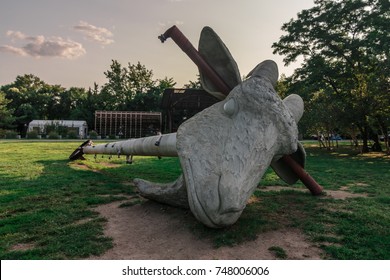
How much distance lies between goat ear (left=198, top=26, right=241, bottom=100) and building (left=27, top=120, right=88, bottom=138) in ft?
183

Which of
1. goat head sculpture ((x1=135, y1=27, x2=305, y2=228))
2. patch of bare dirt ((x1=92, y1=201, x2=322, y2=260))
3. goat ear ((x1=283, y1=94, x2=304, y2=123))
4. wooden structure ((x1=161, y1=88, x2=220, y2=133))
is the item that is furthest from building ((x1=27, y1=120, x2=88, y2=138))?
goat head sculpture ((x1=135, y1=27, x2=305, y2=228))

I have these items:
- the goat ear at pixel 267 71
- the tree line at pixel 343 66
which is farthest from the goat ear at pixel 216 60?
the tree line at pixel 343 66

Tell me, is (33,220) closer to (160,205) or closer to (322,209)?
(160,205)

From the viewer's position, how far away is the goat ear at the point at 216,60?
18.4 feet

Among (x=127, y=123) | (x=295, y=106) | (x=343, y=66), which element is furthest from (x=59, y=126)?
(x=295, y=106)

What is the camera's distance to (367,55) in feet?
79.4

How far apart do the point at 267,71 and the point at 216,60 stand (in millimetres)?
1086

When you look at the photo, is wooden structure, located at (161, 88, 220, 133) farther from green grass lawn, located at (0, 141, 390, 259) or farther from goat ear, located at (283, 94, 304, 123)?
goat ear, located at (283, 94, 304, 123)

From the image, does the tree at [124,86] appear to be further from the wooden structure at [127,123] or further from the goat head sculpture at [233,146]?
the goat head sculpture at [233,146]

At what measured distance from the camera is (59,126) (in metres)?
58.1

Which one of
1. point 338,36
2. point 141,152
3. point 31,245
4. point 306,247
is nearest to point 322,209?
point 306,247

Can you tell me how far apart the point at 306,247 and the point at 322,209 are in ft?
7.45

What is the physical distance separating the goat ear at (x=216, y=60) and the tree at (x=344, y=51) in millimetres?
18223
